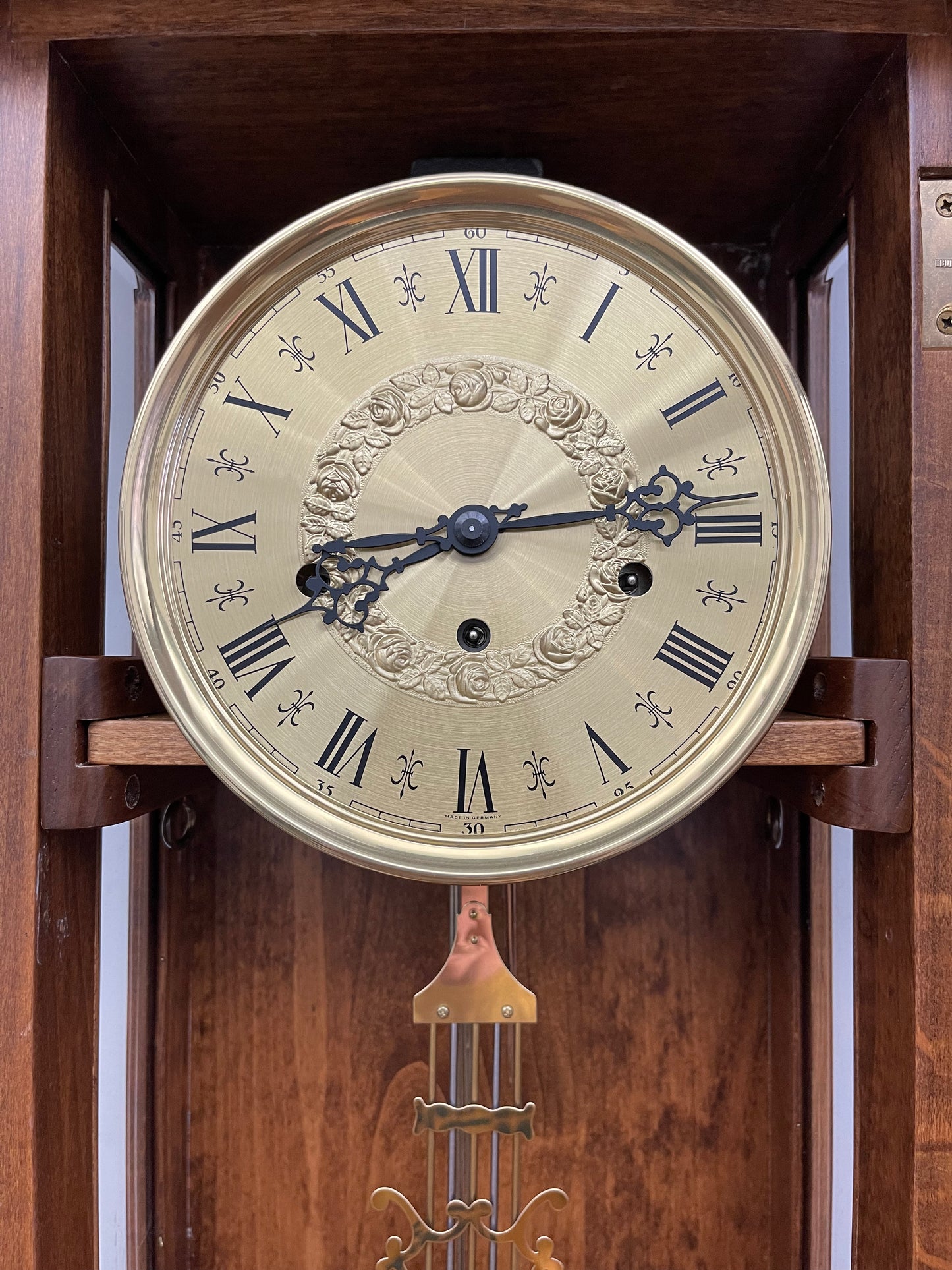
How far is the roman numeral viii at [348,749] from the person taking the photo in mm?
854

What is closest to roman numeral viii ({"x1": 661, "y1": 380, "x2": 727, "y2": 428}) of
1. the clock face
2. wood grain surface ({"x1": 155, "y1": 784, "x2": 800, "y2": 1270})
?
the clock face

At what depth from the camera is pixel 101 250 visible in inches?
37.9

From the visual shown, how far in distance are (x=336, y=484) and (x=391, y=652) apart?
0.15 m

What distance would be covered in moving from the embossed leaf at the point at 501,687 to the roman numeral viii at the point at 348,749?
0.36ft

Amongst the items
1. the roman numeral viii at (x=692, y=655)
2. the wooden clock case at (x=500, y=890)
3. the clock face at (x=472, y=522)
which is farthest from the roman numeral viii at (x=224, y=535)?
the roman numeral viii at (x=692, y=655)

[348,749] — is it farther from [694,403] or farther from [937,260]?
[937,260]

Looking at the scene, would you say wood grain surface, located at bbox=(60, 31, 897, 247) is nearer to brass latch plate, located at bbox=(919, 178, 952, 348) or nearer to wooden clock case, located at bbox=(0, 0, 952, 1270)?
wooden clock case, located at bbox=(0, 0, 952, 1270)

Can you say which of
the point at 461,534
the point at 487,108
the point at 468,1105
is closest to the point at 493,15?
the point at 487,108

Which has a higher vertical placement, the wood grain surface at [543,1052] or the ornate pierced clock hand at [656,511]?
the ornate pierced clock hand at [656,511]

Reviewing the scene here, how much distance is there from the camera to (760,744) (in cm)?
86

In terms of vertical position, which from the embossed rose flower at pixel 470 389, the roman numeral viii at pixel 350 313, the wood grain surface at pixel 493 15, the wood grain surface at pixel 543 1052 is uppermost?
the wood grain surface at pixel 493 15

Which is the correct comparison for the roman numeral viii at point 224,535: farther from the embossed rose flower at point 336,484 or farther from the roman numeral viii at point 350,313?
the roman numeral viii at point 350,313

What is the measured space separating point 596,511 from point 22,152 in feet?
1.91

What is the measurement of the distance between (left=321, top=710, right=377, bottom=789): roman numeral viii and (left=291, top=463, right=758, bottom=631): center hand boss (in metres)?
0.08
